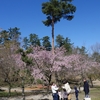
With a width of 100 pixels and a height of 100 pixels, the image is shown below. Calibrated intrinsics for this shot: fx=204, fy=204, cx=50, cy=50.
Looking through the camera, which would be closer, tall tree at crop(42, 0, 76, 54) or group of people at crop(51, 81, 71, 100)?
group of people at crop(51, 81, 71, 100)

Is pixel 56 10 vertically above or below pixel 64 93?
above

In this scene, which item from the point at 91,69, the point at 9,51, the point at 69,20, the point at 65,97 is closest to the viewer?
the point at 65,97

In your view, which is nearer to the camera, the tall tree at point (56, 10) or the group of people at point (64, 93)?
the group of people at point (64, 93)

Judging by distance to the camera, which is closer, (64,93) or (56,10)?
(64,93)

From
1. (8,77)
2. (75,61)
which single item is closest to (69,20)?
(75,61)

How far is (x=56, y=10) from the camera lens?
27.7 m

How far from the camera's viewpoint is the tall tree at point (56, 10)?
27.9m

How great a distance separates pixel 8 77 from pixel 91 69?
15009mm

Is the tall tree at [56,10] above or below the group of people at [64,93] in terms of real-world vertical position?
above

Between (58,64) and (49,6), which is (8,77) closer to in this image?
(58,64)

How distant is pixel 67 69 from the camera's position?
83.9 ft

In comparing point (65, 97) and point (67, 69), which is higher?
point (67, 69)

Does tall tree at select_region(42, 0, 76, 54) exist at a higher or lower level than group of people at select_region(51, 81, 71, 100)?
higher

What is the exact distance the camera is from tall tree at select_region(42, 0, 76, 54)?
91.5ft
